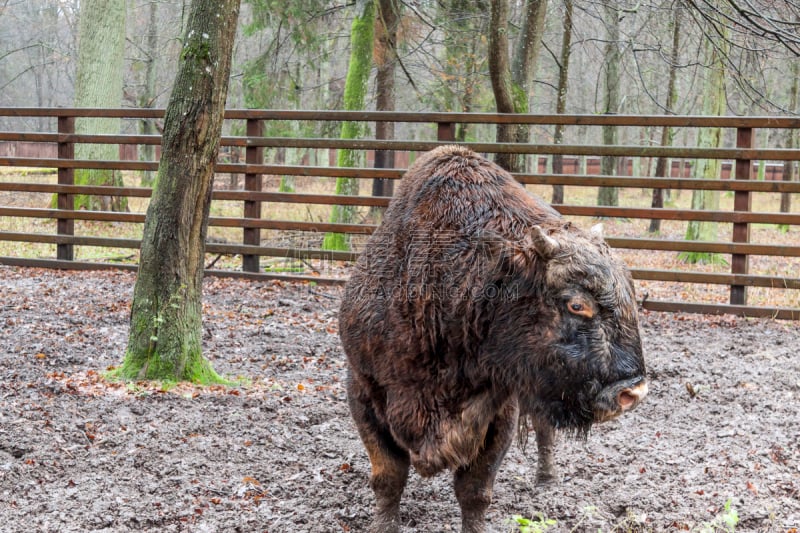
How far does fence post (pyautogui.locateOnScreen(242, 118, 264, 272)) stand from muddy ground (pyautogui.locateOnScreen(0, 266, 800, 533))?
2.99 meters

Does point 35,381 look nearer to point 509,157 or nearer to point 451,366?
point 451,366

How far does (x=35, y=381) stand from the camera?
5.61 meters

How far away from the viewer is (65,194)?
10.9 metres

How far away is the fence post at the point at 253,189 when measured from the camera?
10250 millimetres

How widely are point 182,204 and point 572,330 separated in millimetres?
3465

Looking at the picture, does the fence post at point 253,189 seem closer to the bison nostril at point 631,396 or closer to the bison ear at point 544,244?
the bison ear at point 544,244

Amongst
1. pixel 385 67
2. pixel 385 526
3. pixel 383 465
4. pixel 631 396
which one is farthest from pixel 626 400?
pixel 385 67

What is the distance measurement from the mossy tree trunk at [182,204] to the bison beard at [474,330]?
2192mm

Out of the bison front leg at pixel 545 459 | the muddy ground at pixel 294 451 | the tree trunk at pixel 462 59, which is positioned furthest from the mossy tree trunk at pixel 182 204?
the tree trunk at pixel 462 59

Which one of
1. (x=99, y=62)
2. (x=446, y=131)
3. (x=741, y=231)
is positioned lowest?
(x=741, y=231)

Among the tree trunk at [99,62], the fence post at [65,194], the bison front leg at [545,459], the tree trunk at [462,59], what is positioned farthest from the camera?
the tree trunk at [462,59]

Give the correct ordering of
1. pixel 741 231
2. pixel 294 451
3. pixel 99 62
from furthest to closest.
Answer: pixel 99 62
pixel 741 231
pixel 294 451

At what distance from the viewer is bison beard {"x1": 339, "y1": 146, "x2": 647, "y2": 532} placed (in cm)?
313

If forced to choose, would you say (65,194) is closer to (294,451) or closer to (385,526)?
(294,451)
